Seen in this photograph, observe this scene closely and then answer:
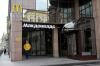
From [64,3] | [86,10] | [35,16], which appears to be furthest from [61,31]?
[35,16]

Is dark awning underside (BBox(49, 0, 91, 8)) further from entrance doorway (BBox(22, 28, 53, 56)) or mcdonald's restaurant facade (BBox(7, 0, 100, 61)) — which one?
entrance doorway (BBox(22, 28, 53, 56))

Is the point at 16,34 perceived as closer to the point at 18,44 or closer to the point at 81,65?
the point at 18,44

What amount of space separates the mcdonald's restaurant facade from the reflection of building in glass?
0.57m

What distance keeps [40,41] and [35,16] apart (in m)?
7.04

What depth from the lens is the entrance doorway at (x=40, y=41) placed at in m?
28.2

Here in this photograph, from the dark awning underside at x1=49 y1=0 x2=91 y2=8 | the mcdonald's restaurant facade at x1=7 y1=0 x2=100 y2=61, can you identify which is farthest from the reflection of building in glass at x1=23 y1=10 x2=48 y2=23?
the dark awning underside at x1=49 y1=0 x2=91 y2=8

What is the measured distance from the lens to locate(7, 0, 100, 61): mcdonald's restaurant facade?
20891 mm

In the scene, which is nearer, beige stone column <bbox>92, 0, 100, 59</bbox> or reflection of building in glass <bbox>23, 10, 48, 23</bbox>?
beige stone column <bbox>92, 0, 100, 59</bbox>

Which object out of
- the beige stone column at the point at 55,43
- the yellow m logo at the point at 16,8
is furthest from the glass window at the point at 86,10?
the yellow m logo at the point at 16,8

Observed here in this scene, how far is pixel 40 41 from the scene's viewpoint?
28.7 metres

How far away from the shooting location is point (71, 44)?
1029 inches

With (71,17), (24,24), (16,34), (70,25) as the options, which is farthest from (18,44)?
(71,17)

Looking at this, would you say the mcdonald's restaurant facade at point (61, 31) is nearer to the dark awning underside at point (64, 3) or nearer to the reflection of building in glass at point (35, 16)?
the dark awning underside at point (64, 3)

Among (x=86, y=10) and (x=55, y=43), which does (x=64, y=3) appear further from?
(x=55, y=43)
